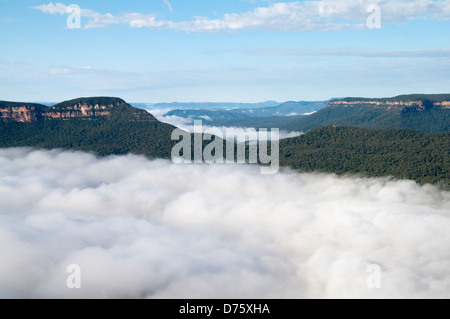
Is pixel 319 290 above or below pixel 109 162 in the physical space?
below

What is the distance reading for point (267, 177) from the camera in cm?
16400

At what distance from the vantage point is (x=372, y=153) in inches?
6171

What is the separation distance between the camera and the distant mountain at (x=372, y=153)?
134875 mm

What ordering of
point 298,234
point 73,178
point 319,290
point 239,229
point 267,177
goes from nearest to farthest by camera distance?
point 319,290 < point 298,234 < point 239,229 < point 267,177 < point 73,178

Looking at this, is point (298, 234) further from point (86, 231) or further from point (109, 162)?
point (109, 162)

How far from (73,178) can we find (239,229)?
276 feet

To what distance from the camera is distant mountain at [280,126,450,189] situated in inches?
5310
